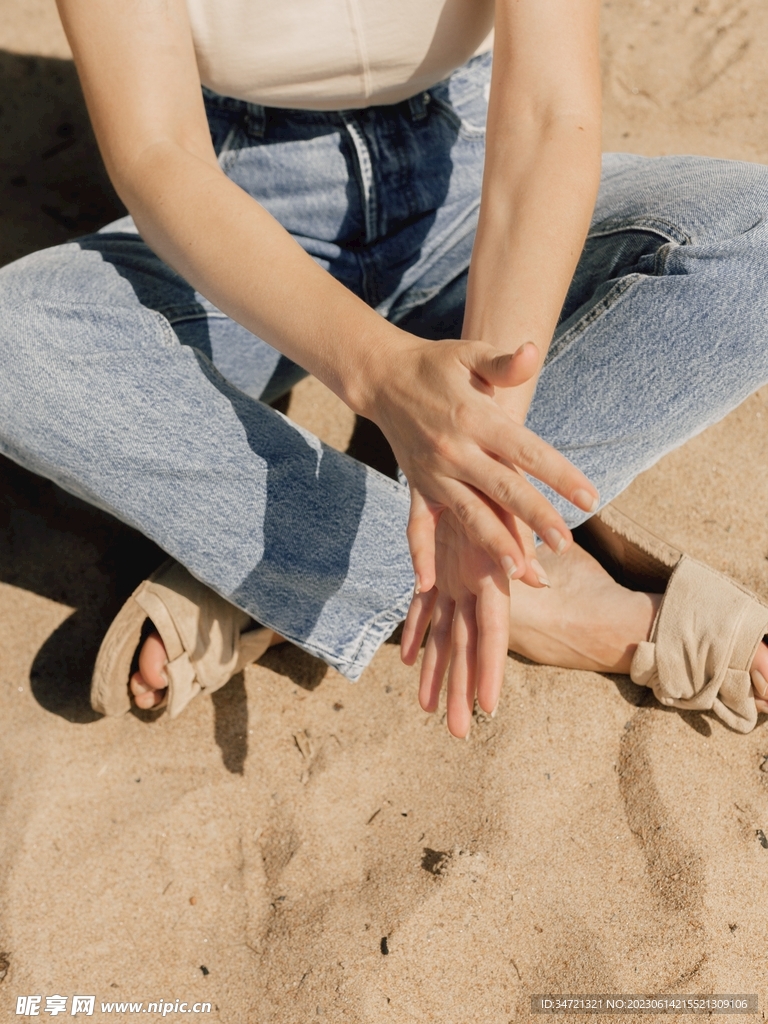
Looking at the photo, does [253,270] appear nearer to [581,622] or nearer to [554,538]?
[554,538]

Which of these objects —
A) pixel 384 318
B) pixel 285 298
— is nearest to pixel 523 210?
pixel 384 318

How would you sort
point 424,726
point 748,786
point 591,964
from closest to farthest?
point 591,964 → point 748,786 → point 424,726

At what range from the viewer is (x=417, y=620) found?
1055 millimetres

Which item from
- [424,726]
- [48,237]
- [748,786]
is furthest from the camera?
[48,237]

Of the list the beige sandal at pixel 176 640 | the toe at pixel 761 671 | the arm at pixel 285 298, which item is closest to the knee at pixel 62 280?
the arm at pixel 285 298

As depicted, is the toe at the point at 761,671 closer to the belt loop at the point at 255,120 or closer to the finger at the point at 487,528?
the finger at the point at 487,528

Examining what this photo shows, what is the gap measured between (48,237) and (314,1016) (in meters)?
1.79

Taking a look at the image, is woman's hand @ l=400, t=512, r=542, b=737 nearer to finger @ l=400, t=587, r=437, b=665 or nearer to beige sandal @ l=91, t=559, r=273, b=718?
finger @ l=400, t=587, r=437, b=665

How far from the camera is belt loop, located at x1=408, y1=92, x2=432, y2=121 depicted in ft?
4.42

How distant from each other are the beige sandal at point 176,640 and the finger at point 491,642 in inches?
23.2

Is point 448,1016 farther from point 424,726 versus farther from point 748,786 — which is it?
point 748,786

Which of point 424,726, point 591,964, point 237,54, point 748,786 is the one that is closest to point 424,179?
point 237,54

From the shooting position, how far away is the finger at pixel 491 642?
3.07 feet

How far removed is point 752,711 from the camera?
1.33 metres
